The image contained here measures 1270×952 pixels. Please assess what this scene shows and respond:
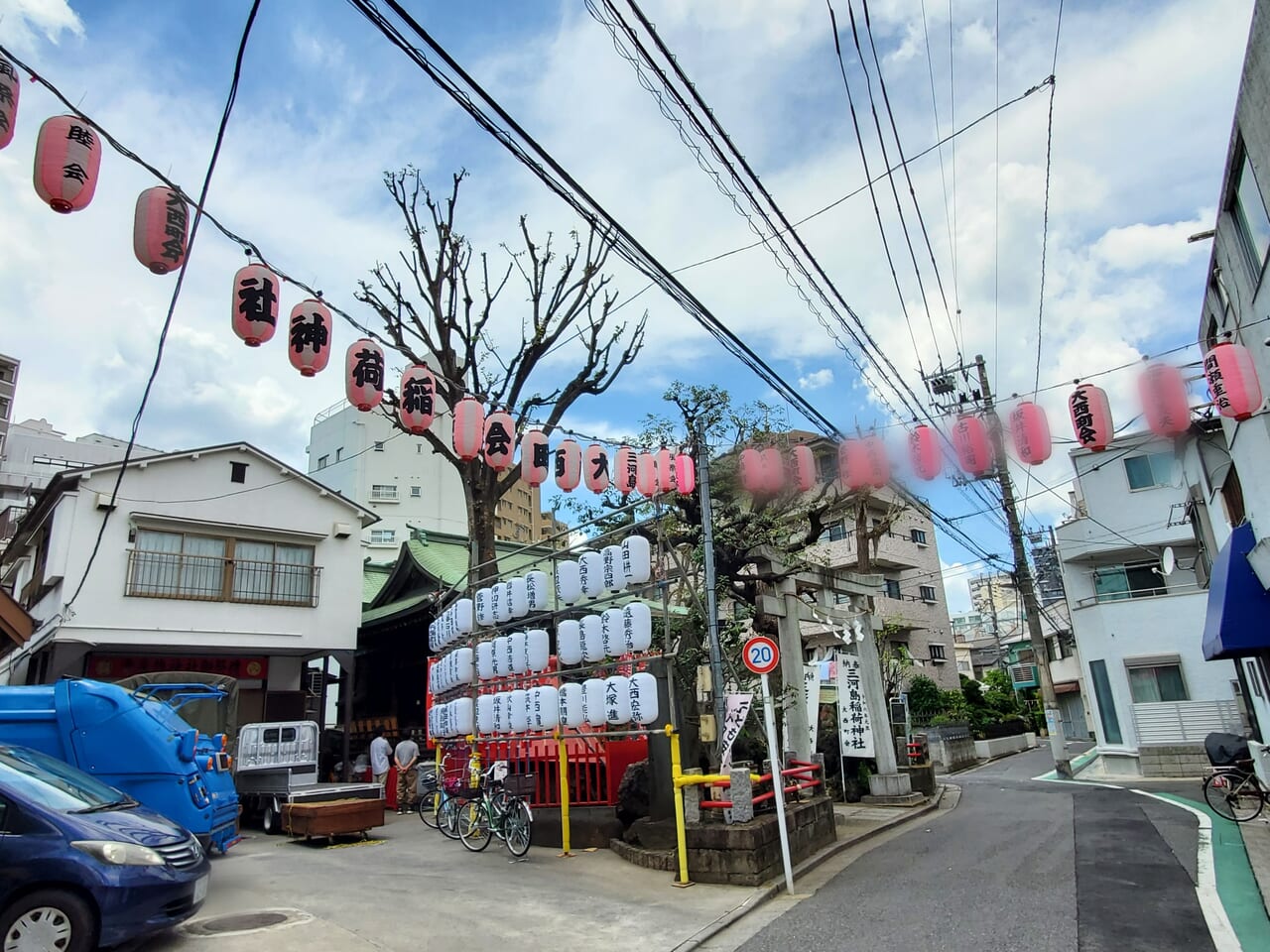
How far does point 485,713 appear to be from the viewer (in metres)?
13.1

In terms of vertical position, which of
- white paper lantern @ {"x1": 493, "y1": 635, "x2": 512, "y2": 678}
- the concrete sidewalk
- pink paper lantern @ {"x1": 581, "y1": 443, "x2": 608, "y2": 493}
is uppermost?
pink paper lantern @ {"x1": 581, "y1": 443, "x2": 608, "y2": 493}

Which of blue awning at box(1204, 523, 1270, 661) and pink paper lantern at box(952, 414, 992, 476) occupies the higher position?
pink paper lantern at box(952, 414, 992, 476)

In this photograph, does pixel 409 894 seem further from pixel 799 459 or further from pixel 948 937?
pixel 799 459

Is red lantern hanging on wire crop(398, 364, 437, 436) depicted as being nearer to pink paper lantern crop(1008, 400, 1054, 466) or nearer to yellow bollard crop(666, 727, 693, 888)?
yellow bollard crop(666, 727, 693, 888)

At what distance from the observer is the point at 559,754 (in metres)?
12.0

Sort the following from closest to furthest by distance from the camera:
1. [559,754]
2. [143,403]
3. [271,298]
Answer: [143,403], [271,298], [559,754]

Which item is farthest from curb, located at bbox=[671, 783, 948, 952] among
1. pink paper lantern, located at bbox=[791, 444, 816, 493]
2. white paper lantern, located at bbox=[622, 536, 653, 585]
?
pink paper lantern, located at bbox=[791, 444, 816, 493]

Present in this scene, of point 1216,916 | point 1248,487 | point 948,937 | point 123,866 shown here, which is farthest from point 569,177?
point 1248,487

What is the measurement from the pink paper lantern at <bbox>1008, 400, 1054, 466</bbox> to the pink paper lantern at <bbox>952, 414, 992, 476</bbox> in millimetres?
615

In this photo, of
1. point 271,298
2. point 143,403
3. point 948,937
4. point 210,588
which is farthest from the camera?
point 210,588

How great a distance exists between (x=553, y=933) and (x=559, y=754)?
4.41 metres

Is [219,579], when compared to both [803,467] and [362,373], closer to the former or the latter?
[362,373]

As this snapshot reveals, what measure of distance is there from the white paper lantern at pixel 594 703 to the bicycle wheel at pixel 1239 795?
10.1 meters

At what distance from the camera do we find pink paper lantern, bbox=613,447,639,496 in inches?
554
